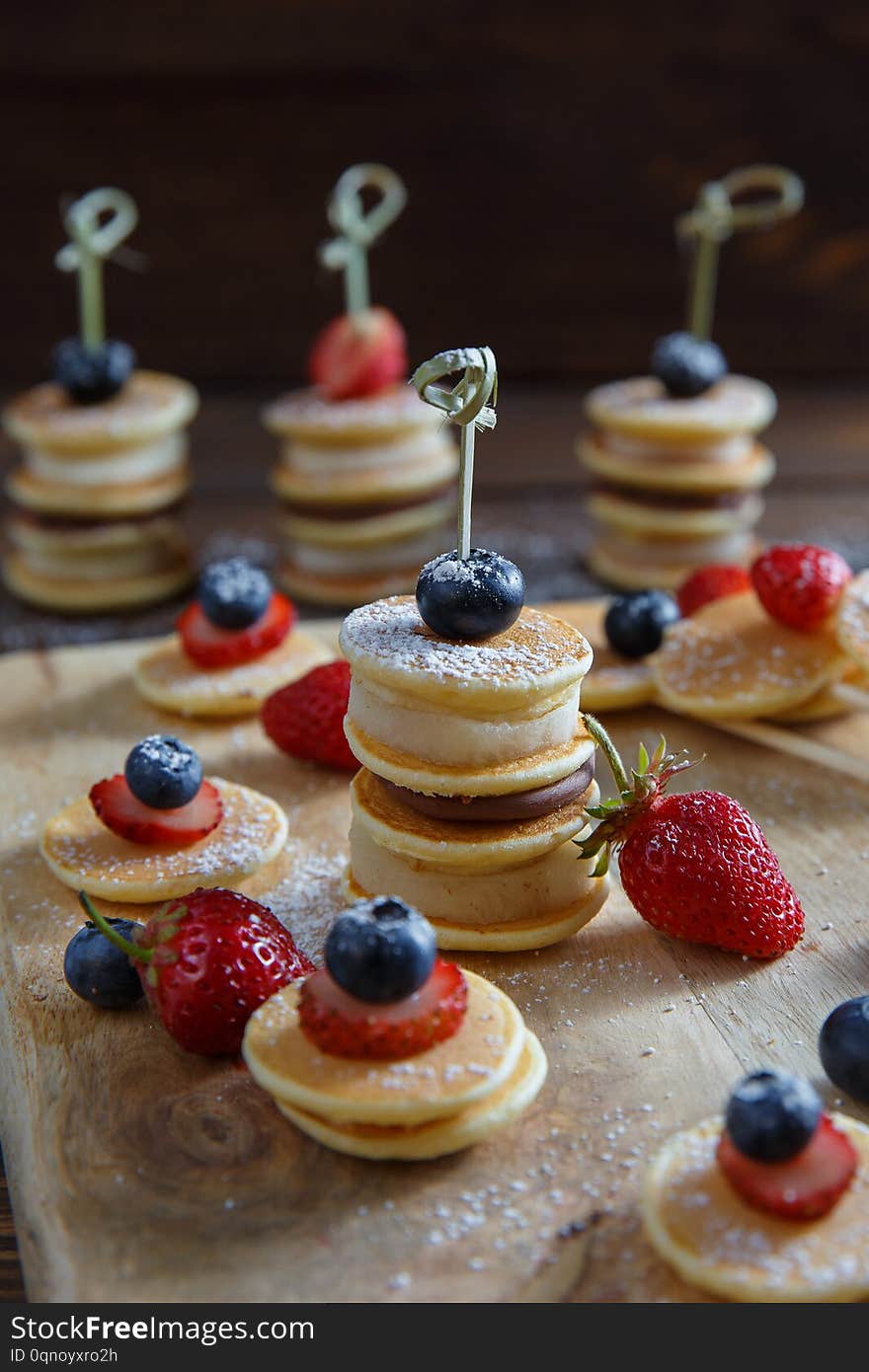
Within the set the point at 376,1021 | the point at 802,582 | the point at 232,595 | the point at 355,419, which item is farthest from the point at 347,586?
the point at 376,1021

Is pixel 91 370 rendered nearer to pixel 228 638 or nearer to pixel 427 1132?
pixel 228 638

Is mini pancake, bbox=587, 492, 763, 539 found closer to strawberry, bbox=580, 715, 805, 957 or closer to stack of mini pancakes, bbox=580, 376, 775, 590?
stack of mini pancakes, bbox=580, 376, 775, 590

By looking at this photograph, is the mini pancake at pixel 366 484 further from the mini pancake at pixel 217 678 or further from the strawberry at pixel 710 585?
the strawberry at pixel 710 585

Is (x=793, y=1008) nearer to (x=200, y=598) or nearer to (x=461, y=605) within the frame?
(x=461, y=605)

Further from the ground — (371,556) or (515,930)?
(515,930)

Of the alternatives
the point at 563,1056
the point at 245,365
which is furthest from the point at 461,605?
the point at 245,365
